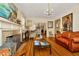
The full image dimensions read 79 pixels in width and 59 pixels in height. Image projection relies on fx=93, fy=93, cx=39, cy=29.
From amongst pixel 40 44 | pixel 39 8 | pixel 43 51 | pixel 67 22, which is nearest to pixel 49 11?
pixel 39 8

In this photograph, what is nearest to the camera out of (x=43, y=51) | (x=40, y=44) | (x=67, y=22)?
(x=43, y=51)

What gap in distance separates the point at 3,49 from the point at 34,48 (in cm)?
79

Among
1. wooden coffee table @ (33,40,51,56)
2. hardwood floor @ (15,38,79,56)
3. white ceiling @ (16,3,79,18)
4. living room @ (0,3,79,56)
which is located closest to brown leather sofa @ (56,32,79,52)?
living room @ (0,3,79,56)

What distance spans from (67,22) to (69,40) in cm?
54

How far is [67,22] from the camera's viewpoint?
8.93 ft

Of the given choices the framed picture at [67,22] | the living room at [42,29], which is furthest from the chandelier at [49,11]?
the framed picture at [67,22]

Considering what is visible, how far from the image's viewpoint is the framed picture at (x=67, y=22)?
8.57 ft

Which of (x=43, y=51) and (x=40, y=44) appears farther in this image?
(x=40, y=44)

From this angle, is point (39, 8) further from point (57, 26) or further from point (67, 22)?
point (67, 22)

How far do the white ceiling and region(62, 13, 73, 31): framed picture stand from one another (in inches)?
9.2

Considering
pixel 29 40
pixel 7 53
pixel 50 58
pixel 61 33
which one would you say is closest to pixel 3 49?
pixel 7 53

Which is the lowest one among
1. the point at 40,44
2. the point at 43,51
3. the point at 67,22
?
the point at 43,51

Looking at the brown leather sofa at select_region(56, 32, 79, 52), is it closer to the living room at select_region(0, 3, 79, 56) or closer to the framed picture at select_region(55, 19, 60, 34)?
the living room at select_region(0, 3, 79, 56)

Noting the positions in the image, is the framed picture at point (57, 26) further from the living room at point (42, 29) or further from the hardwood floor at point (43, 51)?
the hardwood floor at point (43, 51)
